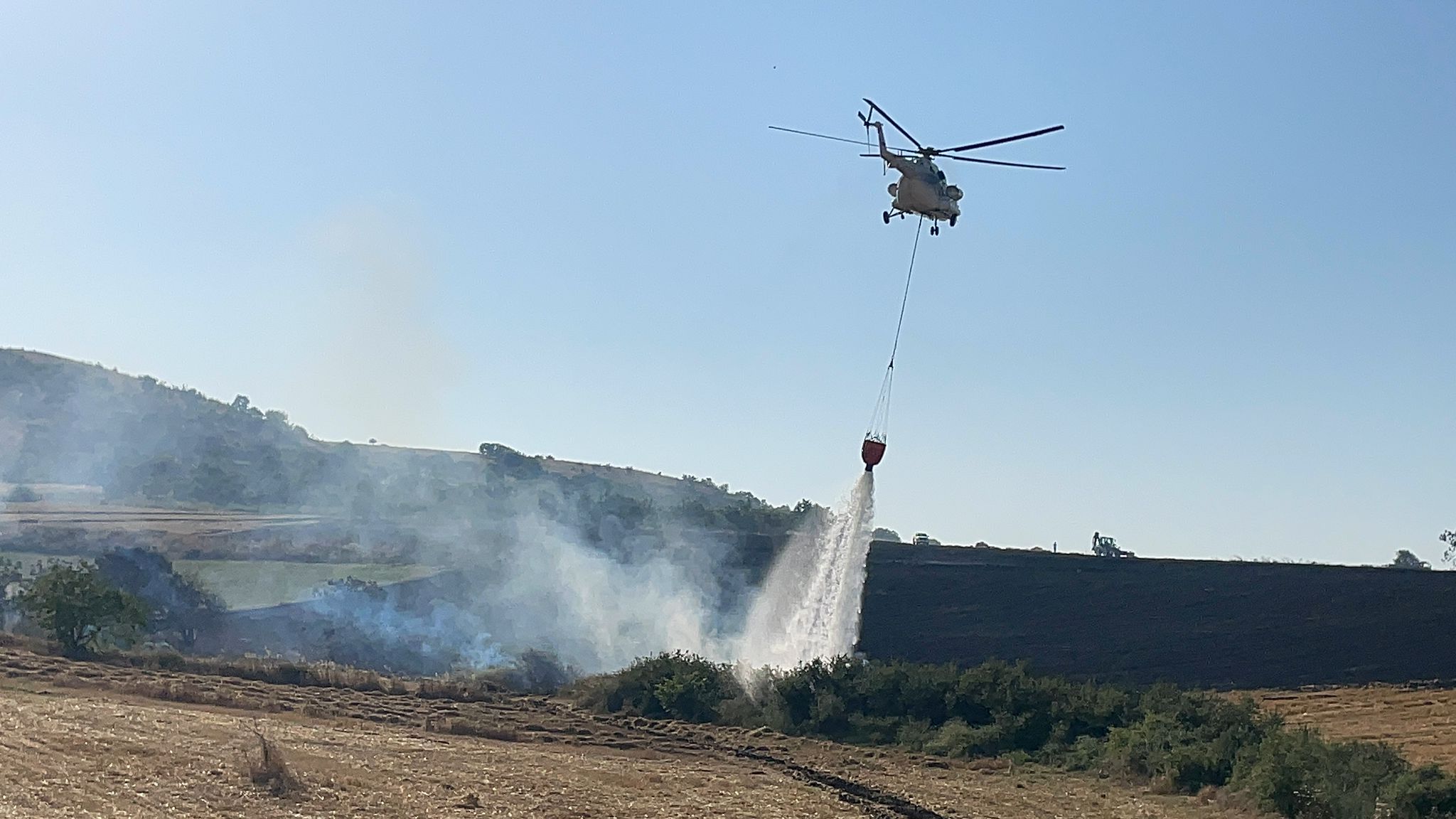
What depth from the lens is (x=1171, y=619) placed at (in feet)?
214

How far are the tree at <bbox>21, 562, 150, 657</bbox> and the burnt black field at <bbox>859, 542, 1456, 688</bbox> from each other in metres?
29.4

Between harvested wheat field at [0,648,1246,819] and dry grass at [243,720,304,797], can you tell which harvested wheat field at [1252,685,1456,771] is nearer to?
harvested wheat field at [0,648,1246,819]

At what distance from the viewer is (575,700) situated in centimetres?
4481

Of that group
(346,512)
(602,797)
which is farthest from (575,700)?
(346,512)

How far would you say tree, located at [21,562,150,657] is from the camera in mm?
46438

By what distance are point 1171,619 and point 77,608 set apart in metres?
45.8

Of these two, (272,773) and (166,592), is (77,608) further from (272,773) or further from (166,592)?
(272,773)

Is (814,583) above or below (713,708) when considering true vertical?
above

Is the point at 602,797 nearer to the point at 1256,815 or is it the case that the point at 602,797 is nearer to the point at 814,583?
the point at 1256,815

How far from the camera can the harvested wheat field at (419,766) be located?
2267 cm

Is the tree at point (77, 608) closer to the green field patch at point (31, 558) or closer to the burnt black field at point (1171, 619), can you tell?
the burnt black field at point (1171, 619)

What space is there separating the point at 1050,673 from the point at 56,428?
12323cm

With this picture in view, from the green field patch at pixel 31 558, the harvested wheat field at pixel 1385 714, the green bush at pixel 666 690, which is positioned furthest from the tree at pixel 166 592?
the harvested wheat field at pixel 1385 714

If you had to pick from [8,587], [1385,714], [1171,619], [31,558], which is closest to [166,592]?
[8,587]
